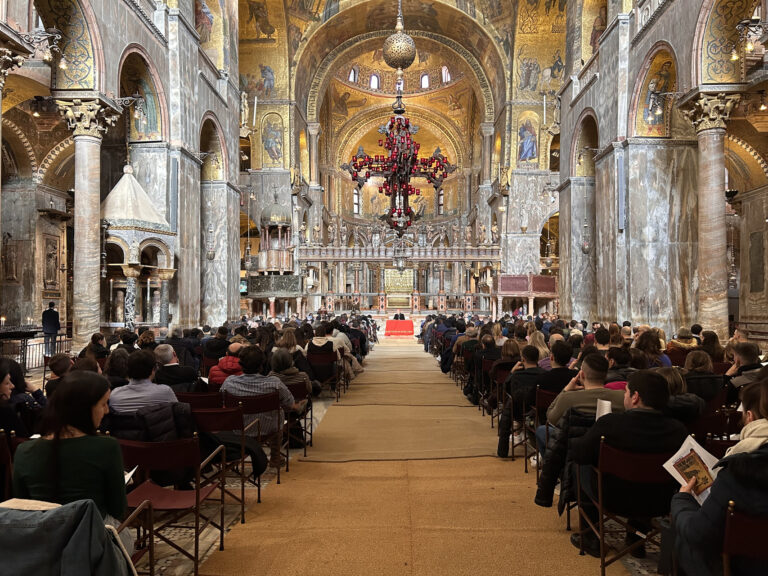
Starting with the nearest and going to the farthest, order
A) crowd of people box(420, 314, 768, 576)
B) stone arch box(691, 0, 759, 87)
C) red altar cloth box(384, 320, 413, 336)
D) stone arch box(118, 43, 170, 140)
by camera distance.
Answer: crowd of people box(420, 314, 768, 576) → stone arch box(691, 0, 759, 87) → stone arch box(118, 43, 170, 140) → red altar cloth box(384, 320, 413, 336)

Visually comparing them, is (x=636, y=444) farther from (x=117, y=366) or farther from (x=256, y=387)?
(x=117, y=366)

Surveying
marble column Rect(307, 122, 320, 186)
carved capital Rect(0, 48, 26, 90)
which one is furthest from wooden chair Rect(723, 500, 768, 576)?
marble column Rect(307, 122, 320, 186)

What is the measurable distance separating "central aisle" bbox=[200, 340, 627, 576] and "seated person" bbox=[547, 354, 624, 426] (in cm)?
88

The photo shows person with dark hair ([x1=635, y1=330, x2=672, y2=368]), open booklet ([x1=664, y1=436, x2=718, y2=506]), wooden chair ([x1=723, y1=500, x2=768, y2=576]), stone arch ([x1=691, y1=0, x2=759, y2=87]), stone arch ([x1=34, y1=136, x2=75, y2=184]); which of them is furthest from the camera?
stone arch ([x1=34, y1=136, x2=75, y2=184])

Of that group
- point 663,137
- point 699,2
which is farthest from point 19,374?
point 663,137

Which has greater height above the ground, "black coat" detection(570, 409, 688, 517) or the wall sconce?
the wall sconce

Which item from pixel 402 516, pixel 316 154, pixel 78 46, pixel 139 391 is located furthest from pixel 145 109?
pixel 316 154

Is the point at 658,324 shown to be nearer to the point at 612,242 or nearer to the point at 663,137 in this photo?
the point at 612,242

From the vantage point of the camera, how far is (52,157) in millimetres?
17188

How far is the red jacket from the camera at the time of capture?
19.5 ft

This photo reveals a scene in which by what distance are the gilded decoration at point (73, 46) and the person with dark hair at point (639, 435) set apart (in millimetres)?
11323

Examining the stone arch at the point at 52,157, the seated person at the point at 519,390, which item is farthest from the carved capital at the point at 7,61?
the stone arch at the point at 52,157

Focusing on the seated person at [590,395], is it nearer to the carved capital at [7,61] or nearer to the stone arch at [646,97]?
the carved capital at [7,61]

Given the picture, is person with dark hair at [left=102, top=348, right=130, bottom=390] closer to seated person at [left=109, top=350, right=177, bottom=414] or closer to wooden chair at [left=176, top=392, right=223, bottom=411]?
wooden chair at [left=176, top=392, right=223, bottom=411]
